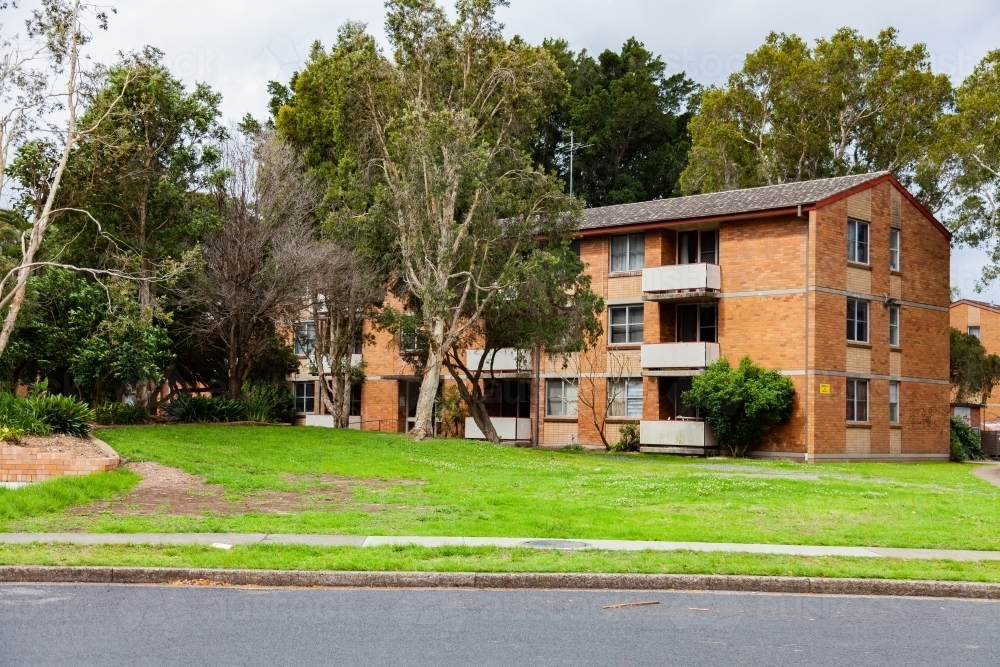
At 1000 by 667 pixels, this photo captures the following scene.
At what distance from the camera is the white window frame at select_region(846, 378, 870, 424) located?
38906 mm

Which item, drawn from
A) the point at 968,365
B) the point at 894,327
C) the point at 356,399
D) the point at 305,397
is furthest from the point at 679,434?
the point at 305,397

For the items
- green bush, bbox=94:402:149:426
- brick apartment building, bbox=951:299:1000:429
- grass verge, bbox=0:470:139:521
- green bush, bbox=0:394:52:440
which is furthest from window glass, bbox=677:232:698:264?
brick apartment building, bbox=951:299:1000:429

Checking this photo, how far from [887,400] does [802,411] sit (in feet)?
16.7

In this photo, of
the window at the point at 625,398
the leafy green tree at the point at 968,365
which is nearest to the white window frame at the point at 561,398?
the window at the point at 625,398

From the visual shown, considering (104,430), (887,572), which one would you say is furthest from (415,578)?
(104,430)

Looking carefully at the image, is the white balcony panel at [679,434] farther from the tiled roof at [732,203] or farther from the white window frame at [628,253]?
the tiled roof at [732,203]

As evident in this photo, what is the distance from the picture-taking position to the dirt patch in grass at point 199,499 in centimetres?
1659

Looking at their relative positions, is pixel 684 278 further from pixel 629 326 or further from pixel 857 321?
pixel 857 321

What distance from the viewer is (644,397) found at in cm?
4100

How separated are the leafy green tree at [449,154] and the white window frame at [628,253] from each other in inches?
279

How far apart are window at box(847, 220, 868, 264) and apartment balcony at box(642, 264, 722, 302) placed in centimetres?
454

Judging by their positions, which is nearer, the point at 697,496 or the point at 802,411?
the point at 697,496

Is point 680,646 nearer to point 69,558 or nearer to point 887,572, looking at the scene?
point 887,572

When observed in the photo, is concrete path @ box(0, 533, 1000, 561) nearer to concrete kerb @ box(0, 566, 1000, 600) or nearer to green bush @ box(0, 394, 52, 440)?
concrete kerb @ box(0, 566, 1000, 600)
